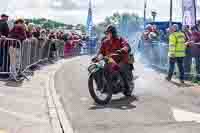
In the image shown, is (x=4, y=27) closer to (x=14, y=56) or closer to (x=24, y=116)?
(x=14, y=56)

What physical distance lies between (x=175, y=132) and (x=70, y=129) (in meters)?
1.77

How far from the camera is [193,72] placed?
16859 mm

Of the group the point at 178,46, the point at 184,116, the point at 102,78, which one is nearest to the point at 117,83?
the point at 102,78

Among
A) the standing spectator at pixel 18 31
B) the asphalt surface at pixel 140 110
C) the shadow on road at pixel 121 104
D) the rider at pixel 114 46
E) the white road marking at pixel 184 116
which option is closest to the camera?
the asphalt surface at pixel 140 110

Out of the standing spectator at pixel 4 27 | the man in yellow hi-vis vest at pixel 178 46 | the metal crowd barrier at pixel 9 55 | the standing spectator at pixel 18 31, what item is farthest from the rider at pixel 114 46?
the standing spectator at pixel 4 27

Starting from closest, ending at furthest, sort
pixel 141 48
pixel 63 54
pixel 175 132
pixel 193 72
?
pixel 175 132, pixel 193 72, pixel 141 48, pixel 63 54

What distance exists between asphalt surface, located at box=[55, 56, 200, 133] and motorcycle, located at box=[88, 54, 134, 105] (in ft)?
0.77

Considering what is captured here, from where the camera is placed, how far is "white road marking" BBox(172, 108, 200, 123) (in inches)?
390

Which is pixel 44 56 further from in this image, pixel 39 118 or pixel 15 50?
pixel 39 118

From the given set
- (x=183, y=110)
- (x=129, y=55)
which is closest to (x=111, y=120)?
(x=183, y=110)

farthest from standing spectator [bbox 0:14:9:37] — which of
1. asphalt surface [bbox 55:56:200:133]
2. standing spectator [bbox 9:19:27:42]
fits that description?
asphalt surface [bbox 55:56:200:133]

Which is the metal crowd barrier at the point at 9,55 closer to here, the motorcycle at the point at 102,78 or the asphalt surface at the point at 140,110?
the asphalt surface at the point at 140,110

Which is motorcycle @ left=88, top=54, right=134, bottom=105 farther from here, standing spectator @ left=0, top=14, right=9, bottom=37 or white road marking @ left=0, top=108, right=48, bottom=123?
standing spectator @ left=0, top=14, right=9, bottom=37

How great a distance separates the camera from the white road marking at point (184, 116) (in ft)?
32.5
